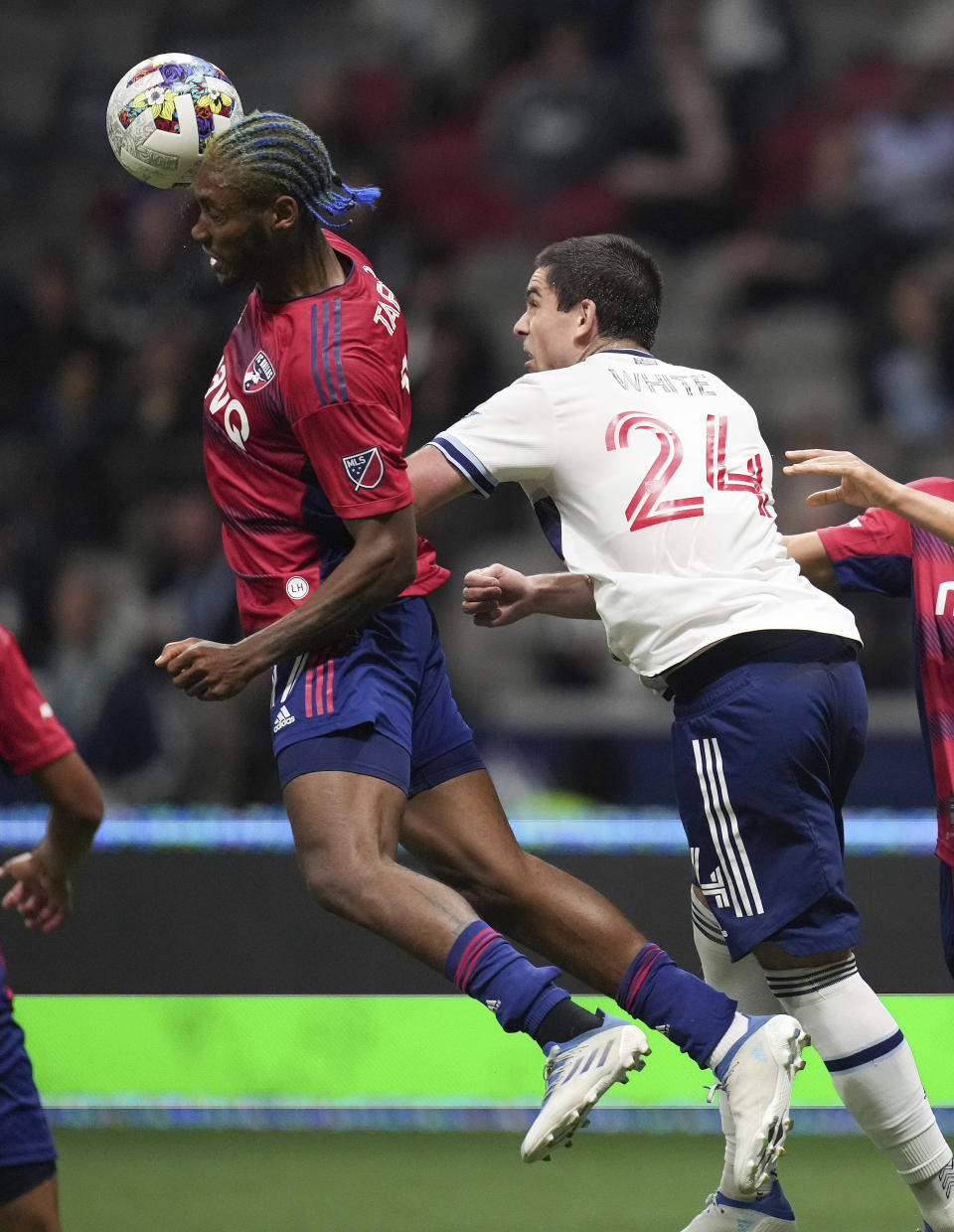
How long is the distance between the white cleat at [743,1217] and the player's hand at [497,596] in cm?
134

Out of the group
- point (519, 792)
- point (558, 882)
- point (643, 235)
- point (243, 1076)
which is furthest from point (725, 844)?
point (643, 235)

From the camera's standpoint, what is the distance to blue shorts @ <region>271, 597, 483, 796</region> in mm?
3576

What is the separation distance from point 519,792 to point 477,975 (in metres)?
4.42

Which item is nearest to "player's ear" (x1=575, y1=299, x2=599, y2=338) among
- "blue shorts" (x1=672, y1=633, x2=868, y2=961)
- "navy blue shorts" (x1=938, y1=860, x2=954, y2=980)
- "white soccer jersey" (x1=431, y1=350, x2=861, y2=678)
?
"white soccer jersey" (x1=431, y1=350, x2=861, y2=678)

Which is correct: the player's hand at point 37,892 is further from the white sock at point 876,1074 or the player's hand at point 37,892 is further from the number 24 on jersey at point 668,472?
the white sock at point 876,1074

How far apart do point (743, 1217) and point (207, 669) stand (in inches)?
64.4

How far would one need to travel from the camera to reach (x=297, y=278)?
145 inches

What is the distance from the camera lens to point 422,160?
10039 mm

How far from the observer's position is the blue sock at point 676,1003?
10.9ft

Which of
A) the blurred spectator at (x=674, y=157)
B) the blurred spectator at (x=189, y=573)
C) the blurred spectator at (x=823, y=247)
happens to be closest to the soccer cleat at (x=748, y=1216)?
the blurred spectator at (x=189, y=573)

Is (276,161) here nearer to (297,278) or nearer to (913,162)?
(297,278)

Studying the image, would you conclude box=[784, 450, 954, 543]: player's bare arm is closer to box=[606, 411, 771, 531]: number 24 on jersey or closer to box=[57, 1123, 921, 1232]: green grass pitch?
box=[606, 411, 771, 531]: number 24 on jersey

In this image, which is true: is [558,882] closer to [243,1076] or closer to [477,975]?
[477,975]

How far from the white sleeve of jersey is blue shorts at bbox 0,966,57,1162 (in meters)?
1.44
